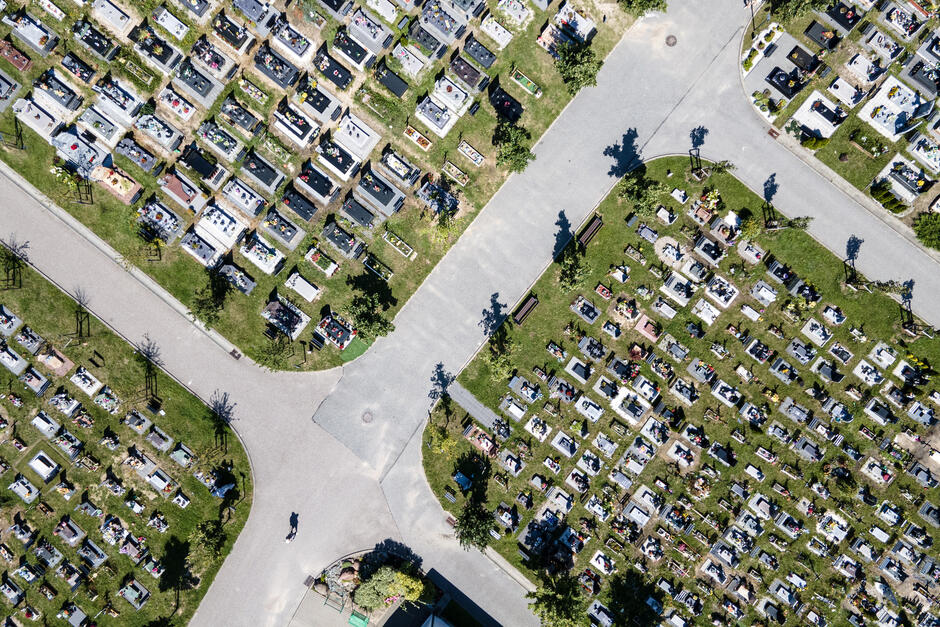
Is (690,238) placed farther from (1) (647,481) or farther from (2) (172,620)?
(2) (172,620)

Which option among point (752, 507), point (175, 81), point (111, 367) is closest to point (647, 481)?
point (752, 507)

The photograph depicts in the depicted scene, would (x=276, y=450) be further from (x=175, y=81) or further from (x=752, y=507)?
(x=752, y=507)

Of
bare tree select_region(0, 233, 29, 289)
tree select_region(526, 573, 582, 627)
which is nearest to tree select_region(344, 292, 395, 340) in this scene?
tree select_region(526, 573, 582, 627)

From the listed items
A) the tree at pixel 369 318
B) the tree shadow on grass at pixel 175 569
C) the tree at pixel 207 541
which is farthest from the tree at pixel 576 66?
the tree shadow on grass at pixel 175 569

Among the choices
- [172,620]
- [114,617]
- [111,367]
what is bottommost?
[114,617]

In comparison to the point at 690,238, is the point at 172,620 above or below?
below

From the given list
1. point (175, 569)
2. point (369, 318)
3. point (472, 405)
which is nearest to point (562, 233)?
point (472, 405)

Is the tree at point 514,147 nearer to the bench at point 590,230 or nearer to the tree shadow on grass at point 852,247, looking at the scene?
the bench at point 590,230

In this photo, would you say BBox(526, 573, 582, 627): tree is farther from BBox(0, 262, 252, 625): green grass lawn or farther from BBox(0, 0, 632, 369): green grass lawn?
BBox(0, 262, 252, 625): green grass lawn
